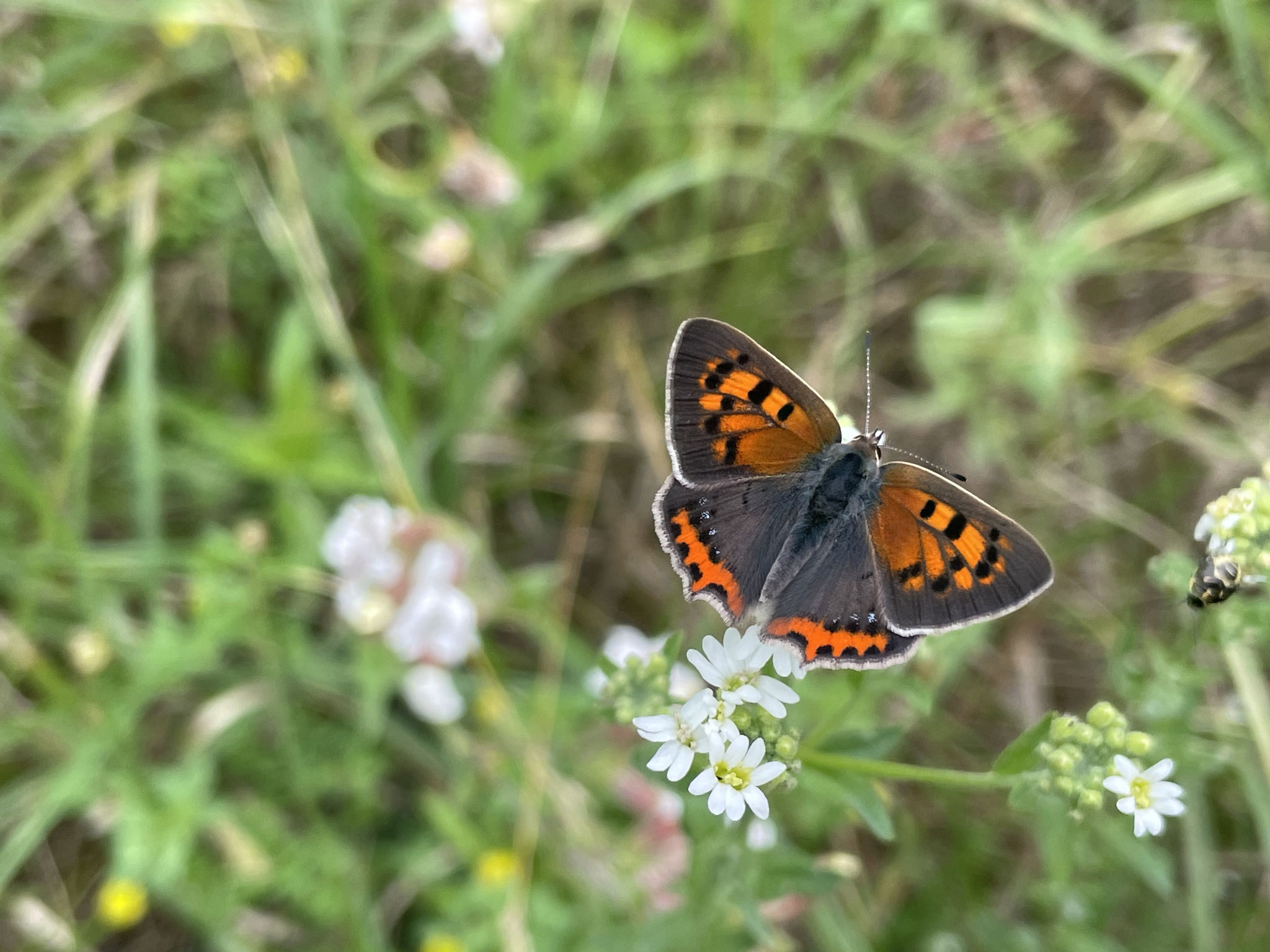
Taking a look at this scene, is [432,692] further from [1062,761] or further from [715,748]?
[1062,761]

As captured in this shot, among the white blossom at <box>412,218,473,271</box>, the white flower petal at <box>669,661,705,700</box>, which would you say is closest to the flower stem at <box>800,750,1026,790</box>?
the white flower petal at <box>669,661,705,700</box>

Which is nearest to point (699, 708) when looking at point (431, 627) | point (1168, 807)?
point (1168, 807)

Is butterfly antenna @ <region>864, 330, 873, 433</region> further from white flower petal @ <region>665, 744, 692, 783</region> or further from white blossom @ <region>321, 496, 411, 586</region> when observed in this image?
white blossom @ <region>321, 496, 411, 586</region>

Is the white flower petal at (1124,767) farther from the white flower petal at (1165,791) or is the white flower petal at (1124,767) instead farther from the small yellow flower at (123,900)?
the small yellow flower at (123,900)

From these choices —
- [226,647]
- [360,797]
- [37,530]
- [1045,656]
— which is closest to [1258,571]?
[1045,656]

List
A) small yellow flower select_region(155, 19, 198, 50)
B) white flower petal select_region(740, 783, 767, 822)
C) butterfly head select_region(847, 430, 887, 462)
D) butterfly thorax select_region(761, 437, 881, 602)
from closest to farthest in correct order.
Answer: white flower petal select_region(740, 783, 767, 822) < butterfly thorax select_region(761, 437, 881, 602) < butterfly head select_region(847, 430, 887, 462) < small yellow flower select_region(155, 19, 198, 50)

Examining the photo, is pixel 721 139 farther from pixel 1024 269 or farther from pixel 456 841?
pixel 456 841
